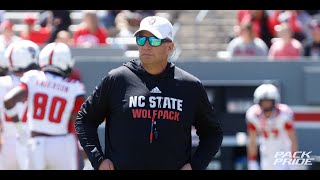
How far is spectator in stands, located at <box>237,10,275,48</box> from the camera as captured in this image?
14.0 meters

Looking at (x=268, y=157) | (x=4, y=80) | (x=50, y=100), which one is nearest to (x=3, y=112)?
(x=4, y=80)

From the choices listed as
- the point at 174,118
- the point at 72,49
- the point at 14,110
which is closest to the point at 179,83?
the point at 174,118

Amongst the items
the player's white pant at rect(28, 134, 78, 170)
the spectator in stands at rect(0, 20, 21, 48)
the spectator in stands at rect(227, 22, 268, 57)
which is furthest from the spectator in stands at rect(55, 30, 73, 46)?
the player's white pant at rect(28, 134, 78, 170)

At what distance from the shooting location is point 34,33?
1441cm

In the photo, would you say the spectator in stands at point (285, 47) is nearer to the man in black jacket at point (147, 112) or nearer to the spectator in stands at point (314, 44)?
the spectator in stands at point (314, 44)

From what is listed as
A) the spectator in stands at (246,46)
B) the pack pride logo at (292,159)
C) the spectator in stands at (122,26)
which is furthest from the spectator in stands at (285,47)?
the spectator in stands at (122,26)

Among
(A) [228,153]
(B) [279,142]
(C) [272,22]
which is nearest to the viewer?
(B) [279,142]

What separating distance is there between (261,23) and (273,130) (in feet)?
6.98

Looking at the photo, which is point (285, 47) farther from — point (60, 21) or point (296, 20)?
point (60, 21)

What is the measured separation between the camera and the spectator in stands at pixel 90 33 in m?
13.8

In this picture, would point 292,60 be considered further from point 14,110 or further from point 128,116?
point 128,116

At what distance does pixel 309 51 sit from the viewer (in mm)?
13758

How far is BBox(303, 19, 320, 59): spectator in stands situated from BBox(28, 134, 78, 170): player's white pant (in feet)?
14.8

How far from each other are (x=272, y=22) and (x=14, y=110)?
17.0ft
